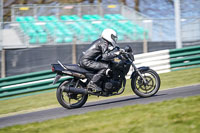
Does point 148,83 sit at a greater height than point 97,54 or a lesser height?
lesser

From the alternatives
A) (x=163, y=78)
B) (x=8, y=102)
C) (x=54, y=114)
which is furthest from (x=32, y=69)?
(x=54, y=114)

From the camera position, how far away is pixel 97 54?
290 inches

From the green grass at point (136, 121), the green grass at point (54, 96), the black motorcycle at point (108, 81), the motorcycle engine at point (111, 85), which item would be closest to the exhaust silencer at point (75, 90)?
the black motorcycle at point (108, 81)

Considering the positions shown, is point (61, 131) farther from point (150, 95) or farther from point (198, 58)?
point (198, 58)

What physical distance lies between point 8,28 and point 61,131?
10370mm

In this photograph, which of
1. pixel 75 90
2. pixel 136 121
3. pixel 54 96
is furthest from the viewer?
pixel 54 96

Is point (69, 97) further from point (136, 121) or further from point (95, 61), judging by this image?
point (136, 121)

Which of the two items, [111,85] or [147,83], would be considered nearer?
[111,85]

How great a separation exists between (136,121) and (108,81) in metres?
2.41

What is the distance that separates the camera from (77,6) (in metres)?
19.1

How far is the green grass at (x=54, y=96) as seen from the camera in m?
9.41

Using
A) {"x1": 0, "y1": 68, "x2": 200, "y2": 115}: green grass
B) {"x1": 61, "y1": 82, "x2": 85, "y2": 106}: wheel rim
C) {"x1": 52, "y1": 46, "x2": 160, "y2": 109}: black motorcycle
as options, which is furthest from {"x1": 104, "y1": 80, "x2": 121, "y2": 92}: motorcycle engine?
{"x1": 0, "y1": 68, "x2": 200, "y2": 115}: green grass

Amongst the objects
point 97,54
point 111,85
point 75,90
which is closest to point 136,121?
point 111,85

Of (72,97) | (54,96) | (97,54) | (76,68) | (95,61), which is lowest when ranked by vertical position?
(54,96)
